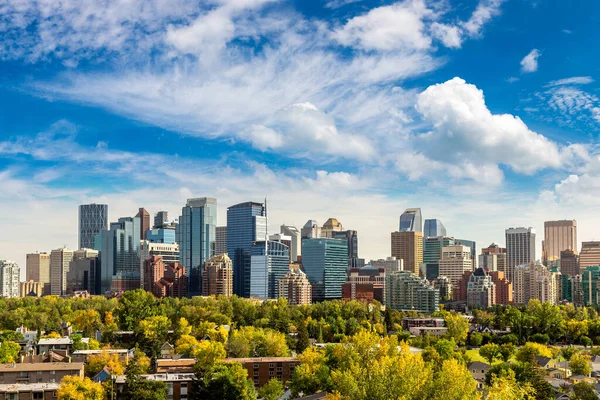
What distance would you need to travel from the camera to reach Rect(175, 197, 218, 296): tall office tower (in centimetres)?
17688

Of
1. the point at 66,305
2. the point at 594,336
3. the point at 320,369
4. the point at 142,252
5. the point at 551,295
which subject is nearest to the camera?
the point at 320,369

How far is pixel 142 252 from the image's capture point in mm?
172375

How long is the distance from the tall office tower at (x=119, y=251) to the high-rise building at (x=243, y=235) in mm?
25352

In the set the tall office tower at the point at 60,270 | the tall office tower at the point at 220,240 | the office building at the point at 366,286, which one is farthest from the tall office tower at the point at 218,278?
the tall office tower at the point at 60,270

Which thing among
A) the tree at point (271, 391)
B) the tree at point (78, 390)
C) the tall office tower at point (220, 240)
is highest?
the tall office tower at point (220, 240)

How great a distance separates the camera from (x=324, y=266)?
151 metres

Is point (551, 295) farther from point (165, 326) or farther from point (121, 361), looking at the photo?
point (121, 361)

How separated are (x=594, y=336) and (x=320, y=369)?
51025mm

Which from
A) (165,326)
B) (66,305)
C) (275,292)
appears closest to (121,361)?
(165,326)

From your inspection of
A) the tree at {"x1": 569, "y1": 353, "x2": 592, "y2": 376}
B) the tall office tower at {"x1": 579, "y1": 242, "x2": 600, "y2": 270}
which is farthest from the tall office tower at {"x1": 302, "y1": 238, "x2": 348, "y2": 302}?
the tree at {"x1": 569, "y1": 353, "x2": 592, "y2": 376}

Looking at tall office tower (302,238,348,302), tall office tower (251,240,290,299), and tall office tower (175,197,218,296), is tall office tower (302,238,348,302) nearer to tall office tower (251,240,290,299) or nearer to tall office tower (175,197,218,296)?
tall office tower (251,240,290,299)

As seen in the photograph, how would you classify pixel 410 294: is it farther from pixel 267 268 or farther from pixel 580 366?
pixel 580 366

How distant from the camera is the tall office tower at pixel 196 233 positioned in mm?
176875

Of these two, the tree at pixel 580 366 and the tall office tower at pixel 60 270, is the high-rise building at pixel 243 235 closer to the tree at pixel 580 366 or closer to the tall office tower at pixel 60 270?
the tall office tower at pixel 60 270
